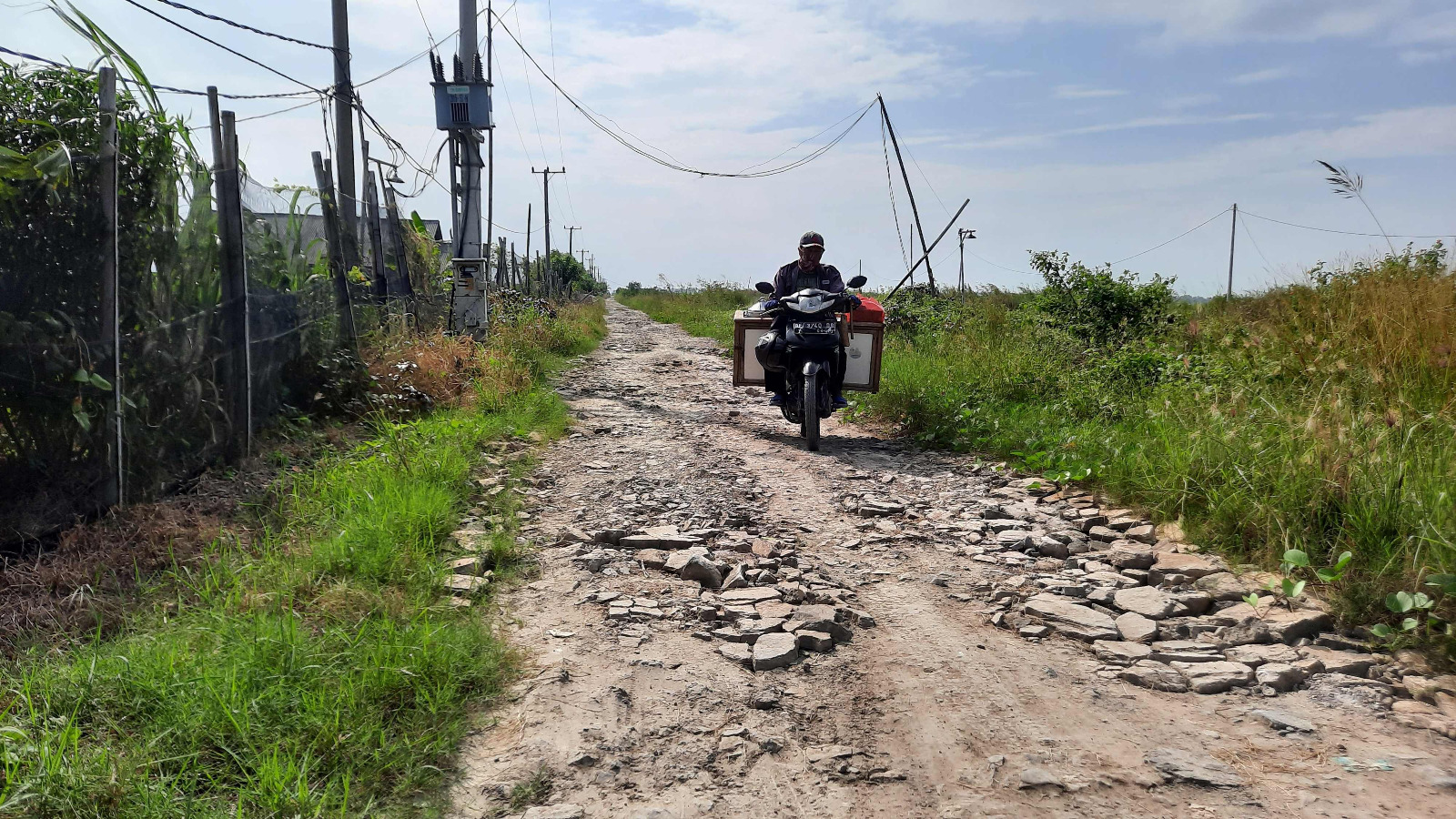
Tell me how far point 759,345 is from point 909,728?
523cm

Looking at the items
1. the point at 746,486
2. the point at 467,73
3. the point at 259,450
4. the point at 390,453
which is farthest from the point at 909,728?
the point at 467,73

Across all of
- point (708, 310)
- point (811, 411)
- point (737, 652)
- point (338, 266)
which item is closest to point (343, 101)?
point (338, 266)

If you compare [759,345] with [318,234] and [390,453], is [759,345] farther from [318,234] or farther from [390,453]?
[318,234]

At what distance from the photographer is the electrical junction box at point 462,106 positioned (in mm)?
12320

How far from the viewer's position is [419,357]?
854 centimetres

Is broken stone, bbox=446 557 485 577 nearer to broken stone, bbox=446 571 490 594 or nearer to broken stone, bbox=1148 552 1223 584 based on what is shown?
broken stone, bbox=446 571 490 594

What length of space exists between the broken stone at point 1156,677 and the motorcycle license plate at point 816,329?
4492 millimetres

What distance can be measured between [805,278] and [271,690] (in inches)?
230

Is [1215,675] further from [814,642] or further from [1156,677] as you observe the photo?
[814,642]

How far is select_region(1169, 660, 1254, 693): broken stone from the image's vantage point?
2.93 metres

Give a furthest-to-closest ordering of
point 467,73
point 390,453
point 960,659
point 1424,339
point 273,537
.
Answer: point 467,73 < point 390,453 < point 1424,339 < point 273,537 < point 960,659

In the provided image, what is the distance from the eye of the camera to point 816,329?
7.30m

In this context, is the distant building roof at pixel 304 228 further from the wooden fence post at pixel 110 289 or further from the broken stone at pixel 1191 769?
the broken stone at pixel 1191 769

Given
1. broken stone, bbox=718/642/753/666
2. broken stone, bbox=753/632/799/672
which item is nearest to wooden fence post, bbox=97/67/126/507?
broken stone, bbox=718/642/753/666
